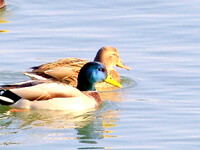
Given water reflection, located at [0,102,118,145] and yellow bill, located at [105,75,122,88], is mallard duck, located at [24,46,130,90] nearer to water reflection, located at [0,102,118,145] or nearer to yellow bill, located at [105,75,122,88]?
yellow bill, located at [105,75,122,88]

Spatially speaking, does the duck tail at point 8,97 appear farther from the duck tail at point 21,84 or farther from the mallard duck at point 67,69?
the mallard duck at point 67,69

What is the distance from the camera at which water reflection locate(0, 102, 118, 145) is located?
12.6 metres

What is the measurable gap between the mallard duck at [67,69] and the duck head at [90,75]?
830 millimetres

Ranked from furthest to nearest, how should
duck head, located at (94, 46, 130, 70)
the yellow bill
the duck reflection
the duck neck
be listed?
1. the duck reflection
2. duck head, located at (94, 46, 130, 70)
3. the yellow bill
4. the duck neck

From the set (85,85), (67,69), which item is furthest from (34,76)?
(85,85)

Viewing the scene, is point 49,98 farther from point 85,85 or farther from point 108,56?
point 108,56

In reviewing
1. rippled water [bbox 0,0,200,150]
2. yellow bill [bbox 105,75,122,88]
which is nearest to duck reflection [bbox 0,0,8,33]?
rippled water [bbox 0,0,200,150]

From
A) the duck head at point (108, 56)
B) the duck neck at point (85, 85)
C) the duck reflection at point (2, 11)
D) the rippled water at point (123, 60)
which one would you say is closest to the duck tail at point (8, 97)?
the rippled water at point (123, 60)

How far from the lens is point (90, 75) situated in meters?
14.8

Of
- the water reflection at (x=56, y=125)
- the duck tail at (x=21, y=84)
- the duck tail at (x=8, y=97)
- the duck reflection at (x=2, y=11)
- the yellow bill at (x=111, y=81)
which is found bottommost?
the water reflection at (x=56, y=125)

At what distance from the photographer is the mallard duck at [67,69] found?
15.6m

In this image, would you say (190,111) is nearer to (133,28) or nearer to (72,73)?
(72,73)

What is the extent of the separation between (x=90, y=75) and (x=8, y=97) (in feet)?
4.03

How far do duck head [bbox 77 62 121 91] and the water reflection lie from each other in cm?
44
